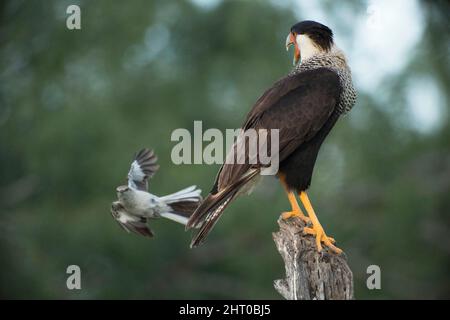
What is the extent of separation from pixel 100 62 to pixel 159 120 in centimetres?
263

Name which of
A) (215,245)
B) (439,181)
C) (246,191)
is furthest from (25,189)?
(246,191)

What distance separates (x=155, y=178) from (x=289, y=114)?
1220cm

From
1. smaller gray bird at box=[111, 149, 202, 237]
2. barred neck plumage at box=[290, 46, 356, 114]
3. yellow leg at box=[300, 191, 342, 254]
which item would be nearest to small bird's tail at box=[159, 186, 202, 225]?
smaller gray bird at box=[111, 149, 202, 237]

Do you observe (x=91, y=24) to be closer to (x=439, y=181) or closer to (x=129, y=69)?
(x=129, y=69)

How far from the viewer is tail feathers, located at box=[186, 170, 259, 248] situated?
17.1ft

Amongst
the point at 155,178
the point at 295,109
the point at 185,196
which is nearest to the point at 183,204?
the point at 185,196

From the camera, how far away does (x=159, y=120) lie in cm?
2100

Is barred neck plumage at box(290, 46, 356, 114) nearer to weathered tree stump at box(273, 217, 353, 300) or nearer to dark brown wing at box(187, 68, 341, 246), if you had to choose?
dark brown wing at box(187, 68, 341, 246)

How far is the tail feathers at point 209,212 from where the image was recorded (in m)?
5.22

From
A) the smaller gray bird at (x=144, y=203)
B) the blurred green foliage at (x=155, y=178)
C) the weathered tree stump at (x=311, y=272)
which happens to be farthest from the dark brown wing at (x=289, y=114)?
the blurred green foliage at (x=155, y=178)

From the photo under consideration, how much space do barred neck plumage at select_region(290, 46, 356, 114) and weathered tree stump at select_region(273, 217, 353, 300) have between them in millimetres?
1213

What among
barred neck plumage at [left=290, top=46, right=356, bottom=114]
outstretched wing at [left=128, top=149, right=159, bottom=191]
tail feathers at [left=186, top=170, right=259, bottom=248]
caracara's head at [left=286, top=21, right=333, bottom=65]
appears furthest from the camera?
caracara's head at [left=286, top=21, right=333, bottom=65]

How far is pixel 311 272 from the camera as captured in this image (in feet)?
16.8

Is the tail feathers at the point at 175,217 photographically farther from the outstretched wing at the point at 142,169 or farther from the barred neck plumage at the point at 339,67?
the barred neck plumage at the point at 339,67
